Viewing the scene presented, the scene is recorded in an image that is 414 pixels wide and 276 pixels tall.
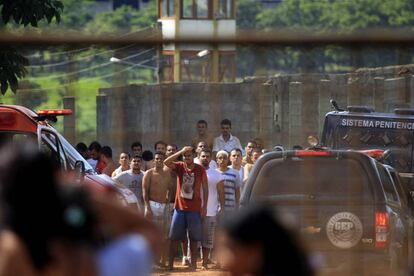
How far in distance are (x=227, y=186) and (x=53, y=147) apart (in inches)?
69.7

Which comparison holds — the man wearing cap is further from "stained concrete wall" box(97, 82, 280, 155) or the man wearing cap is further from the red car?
the red car

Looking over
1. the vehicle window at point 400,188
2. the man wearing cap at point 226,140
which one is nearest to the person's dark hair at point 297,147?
the man wearing cap at point 226,140

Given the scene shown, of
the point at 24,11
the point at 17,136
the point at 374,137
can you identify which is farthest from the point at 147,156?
the point at 374,137

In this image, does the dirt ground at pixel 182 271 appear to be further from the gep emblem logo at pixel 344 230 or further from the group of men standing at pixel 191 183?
the gep emblem logo at pixel 344 230

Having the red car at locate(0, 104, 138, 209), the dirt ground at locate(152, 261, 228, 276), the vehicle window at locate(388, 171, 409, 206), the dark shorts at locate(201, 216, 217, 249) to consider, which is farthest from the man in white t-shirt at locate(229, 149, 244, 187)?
the vehicle window at locate(388, 171, 409, 206)

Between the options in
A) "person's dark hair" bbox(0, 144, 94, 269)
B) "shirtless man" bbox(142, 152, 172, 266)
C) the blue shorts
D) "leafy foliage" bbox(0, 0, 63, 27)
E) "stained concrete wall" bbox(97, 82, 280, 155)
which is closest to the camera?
"person's dark hair" bbox(0, 144, 94, 269)

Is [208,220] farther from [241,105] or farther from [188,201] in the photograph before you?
[241,105]

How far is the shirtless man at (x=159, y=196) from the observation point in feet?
26.6

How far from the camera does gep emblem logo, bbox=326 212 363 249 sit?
Answer: 289 inches

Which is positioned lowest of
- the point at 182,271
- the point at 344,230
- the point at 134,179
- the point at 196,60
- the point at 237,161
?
the point at 182,271

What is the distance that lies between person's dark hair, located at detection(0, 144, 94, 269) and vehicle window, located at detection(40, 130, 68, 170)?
22.8 ft

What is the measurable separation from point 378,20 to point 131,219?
94712 mm

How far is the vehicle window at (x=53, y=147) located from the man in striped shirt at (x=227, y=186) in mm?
Result: 1353

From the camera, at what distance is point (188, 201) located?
11250mm
